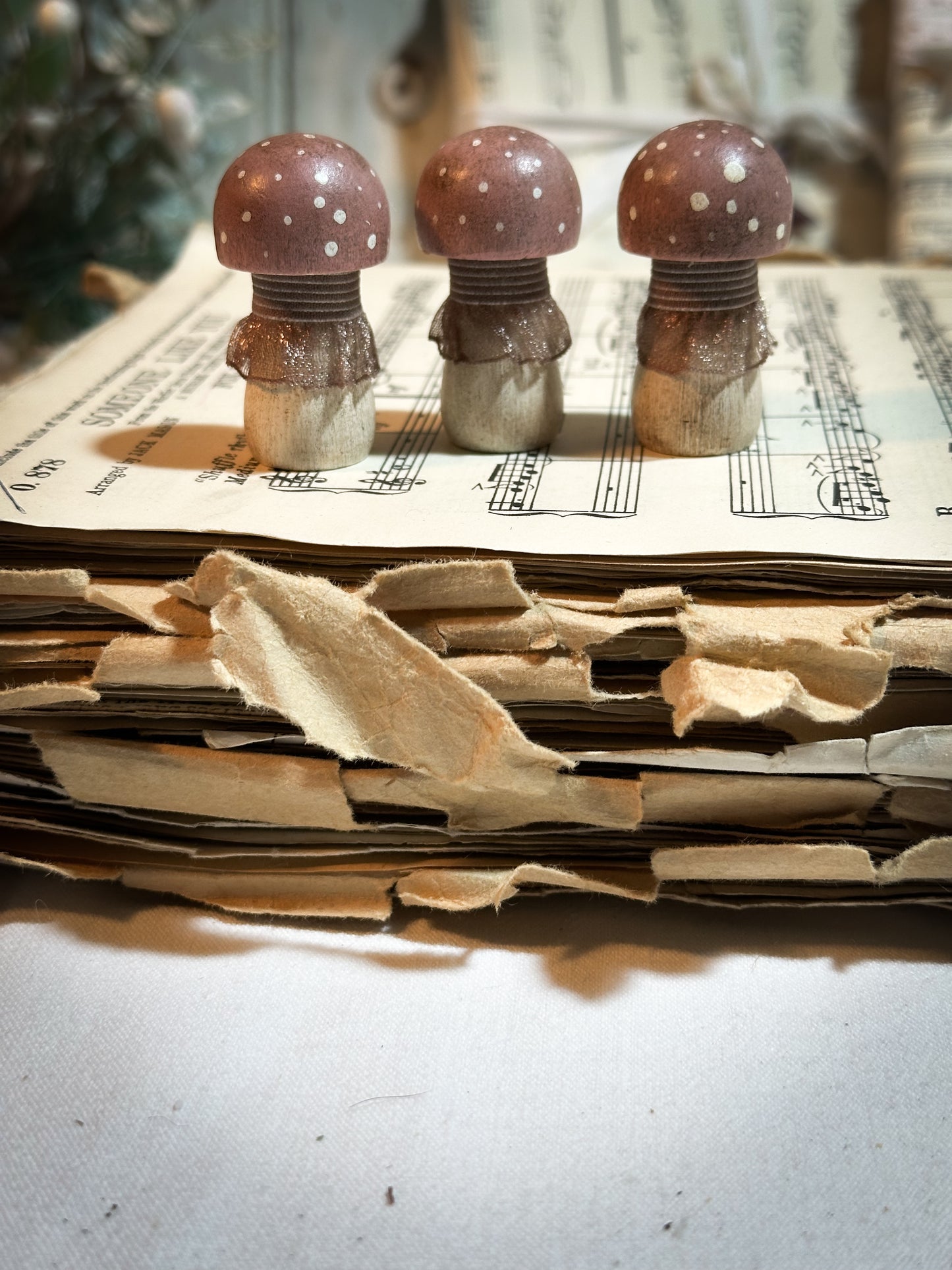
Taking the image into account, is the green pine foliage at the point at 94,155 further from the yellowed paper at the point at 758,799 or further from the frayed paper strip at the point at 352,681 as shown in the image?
the yellowed paper at the point at 758,799

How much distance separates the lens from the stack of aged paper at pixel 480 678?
61cm

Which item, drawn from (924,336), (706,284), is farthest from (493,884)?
(924,336)

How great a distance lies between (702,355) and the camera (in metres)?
0.71

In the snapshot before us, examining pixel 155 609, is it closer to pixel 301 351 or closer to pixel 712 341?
pixel 301 351

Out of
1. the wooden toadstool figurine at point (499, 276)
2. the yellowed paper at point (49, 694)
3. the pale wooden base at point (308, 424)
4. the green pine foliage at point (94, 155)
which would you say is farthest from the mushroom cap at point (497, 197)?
the green pine foliage at point (94, 155)

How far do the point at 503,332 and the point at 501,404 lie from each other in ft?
0.15

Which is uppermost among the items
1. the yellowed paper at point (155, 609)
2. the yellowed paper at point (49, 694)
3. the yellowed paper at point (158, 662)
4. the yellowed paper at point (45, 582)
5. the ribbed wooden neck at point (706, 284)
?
the ribbed wooden neck at point (706, 284)

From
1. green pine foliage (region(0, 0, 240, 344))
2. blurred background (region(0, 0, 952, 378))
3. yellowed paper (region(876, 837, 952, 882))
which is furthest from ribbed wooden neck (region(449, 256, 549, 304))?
green pine foliage (region(0, 0, 240, 344))

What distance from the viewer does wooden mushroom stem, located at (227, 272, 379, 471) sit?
0.69 m

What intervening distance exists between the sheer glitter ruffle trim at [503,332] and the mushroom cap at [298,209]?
0.08m

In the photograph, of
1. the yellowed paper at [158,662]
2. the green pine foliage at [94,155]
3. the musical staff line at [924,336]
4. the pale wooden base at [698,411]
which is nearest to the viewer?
the yellowed paper at [158,662]

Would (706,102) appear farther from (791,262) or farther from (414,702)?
(414,702)

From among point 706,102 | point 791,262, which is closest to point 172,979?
point 791,262

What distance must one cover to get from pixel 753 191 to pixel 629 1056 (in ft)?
1.52
